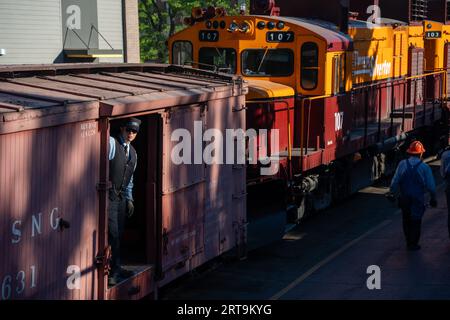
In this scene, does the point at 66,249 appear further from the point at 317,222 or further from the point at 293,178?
the point at 317,222

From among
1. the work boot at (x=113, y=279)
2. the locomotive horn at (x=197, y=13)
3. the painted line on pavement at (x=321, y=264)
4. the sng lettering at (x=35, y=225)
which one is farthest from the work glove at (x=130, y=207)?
the locomotive horn at (x=197, y=13)

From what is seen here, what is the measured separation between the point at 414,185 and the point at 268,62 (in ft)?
13.6

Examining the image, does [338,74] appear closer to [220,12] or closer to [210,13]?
[220,12]

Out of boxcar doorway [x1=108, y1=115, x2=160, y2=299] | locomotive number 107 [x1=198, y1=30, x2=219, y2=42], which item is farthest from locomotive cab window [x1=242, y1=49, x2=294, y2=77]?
boxcar doorway [x1=108, y1=115, x2=160, y2=299]

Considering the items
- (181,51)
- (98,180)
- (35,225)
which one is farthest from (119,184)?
(181,51)

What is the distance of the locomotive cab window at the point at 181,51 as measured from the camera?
17.4 m

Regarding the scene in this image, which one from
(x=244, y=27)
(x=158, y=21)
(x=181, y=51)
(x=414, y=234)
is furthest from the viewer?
(x=158, y=21)

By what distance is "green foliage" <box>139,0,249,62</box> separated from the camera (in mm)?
45812

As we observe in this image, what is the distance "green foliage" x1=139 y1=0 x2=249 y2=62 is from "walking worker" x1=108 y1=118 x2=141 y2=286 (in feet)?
118

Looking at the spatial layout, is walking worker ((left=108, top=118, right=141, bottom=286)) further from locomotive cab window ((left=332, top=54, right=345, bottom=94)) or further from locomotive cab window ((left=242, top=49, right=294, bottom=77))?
locomotive cab window ((left=332, top=54, right=345, bottom=94))

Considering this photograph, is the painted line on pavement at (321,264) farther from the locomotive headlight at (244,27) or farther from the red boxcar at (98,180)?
the locomotive headlight at (244,27)

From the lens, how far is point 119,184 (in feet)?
32.2

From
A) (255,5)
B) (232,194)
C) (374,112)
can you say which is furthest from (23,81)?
(374,112)
